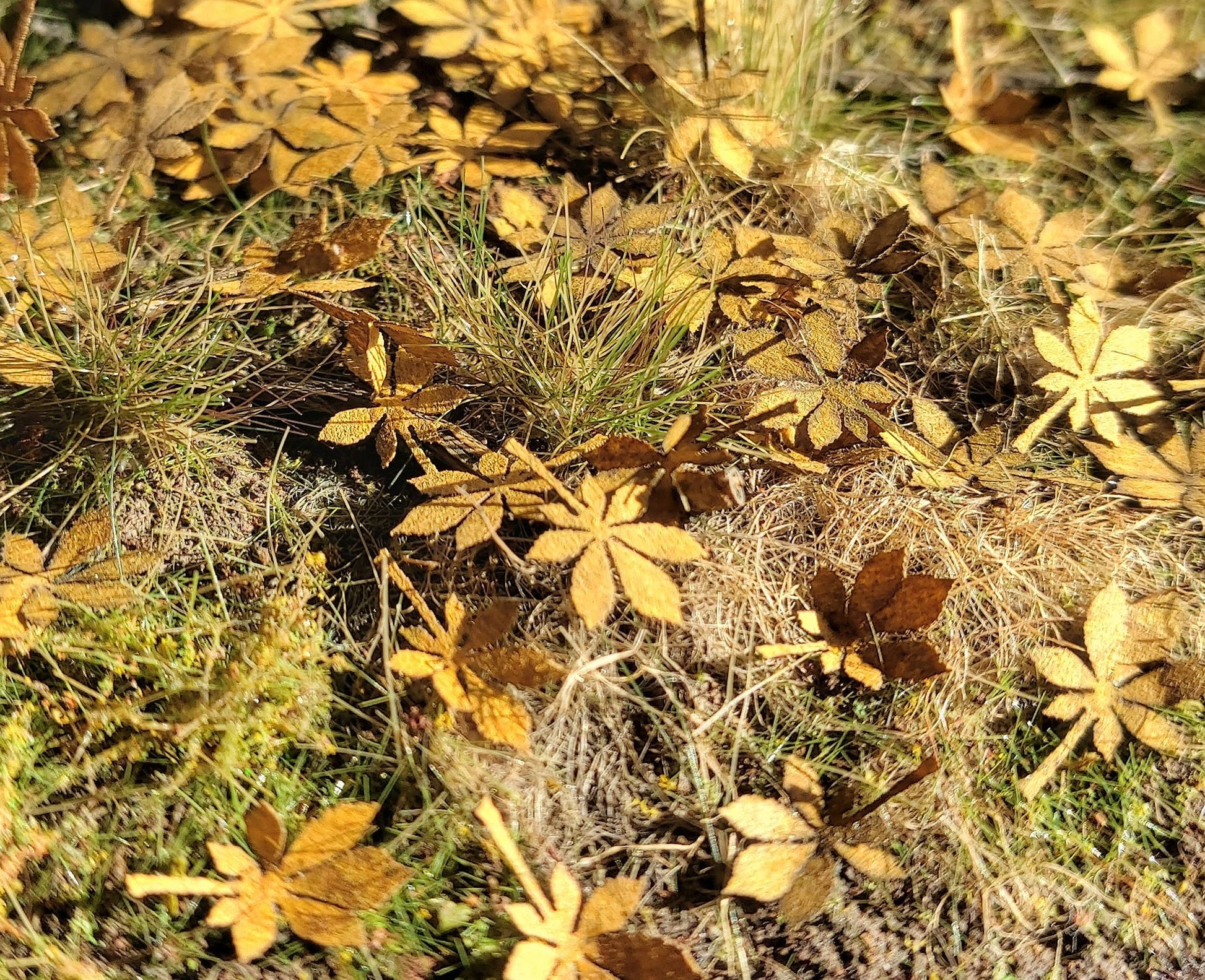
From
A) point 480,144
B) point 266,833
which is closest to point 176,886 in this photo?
point 266,833

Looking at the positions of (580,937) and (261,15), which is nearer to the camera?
Result: (580,937)

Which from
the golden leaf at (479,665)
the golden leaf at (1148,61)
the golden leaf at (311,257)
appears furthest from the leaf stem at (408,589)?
the golden leaf at (1148,61)

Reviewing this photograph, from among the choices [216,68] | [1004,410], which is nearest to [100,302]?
[216,68]

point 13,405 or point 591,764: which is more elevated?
point 13,405

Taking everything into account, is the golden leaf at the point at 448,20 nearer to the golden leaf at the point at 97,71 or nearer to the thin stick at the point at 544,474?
the golden leaf at the point at 97,71

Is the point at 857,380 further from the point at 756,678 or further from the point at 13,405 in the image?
the point at 13,405

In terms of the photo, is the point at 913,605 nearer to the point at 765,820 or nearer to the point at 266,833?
the point at 765,820

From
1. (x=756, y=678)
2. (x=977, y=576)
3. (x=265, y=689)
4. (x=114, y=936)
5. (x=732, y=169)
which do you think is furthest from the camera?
(x=732, y=169)
